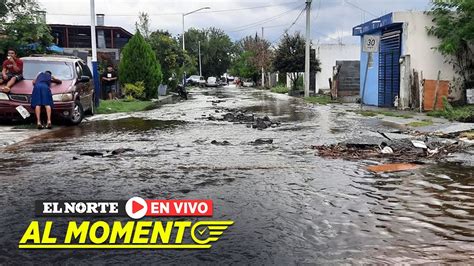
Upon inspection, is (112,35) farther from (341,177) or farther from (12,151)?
(341,177)

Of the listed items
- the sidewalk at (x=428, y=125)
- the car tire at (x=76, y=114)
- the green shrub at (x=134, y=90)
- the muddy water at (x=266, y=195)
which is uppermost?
the green shrub at (x=134, y=90)

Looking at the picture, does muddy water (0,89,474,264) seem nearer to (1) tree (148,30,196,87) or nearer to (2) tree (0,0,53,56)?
(2) tree (0,0,53,56)

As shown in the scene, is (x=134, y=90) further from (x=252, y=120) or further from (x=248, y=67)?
(x=248, y=67)

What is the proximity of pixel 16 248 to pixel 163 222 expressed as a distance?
129 centimetres

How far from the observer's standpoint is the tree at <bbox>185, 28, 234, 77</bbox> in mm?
92438

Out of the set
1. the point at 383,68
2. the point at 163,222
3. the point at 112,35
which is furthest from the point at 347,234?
the point at 112,35

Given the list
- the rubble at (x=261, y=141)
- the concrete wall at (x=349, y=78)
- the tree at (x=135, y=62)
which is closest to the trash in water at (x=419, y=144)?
the rubble at (x=261, y=141)

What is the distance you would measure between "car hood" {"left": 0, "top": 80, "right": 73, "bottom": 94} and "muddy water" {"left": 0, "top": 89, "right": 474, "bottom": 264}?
3457mm

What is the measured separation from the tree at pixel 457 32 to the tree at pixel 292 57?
1975 centimetres

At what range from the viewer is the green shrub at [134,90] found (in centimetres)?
2643

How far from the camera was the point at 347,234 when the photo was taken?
4449mm

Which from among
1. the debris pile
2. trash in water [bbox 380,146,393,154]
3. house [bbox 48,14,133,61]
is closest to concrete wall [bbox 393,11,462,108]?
the debris pile

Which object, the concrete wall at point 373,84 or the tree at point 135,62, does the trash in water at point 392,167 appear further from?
the tree at point 135,62

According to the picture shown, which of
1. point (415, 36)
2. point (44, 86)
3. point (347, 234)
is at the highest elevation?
point (415, 36)
